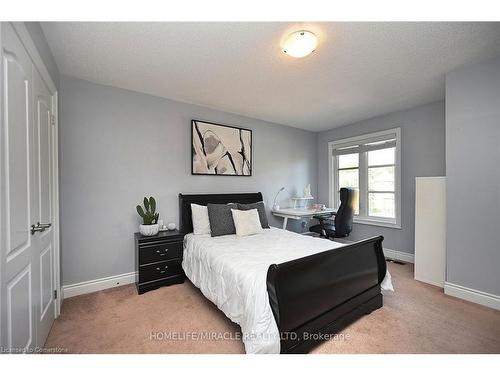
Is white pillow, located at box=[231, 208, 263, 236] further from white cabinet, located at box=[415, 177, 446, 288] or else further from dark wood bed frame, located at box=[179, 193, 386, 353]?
white cabinet, located at box=[415, 177, 446, 288]

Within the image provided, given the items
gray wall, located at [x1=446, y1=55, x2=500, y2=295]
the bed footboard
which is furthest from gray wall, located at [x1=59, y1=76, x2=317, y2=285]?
gray wall, located at [x1=446, y1=55, x2=500, y2=295]

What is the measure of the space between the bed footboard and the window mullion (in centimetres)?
Answer: 210

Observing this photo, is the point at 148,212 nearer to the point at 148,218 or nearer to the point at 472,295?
the point at 148,218

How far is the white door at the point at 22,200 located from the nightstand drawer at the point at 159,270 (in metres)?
0.84

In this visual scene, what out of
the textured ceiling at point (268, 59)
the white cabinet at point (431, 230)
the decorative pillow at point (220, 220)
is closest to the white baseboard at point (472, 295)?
the white cabinet at point (431, 230)

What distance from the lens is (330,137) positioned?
4.70 meters

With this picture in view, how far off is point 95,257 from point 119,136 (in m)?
1.49

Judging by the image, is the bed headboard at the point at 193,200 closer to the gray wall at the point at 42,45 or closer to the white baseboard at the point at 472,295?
the gray wall at the point at 42,45

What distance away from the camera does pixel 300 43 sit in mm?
1738

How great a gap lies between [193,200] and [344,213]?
7.59 feet
